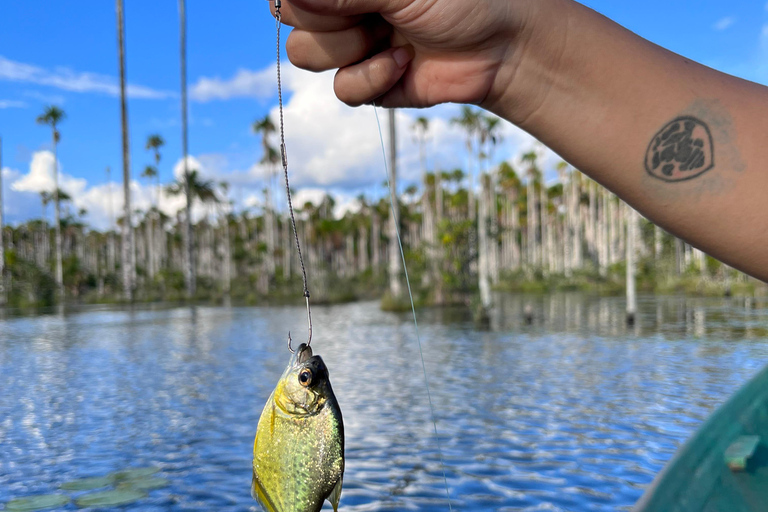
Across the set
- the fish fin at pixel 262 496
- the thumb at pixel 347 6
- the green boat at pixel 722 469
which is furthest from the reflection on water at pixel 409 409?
the thumb at pixel 347 6

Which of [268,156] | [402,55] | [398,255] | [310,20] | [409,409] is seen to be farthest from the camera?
[268,156]

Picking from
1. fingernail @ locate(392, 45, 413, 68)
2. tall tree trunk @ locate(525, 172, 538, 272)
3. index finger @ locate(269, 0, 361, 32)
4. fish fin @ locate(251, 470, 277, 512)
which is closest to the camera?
index finger @ locate(269, 0, 361, 32)

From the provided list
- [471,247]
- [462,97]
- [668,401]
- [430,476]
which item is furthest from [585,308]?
[462,97]

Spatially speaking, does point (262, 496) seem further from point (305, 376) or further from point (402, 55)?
point (402, 55)

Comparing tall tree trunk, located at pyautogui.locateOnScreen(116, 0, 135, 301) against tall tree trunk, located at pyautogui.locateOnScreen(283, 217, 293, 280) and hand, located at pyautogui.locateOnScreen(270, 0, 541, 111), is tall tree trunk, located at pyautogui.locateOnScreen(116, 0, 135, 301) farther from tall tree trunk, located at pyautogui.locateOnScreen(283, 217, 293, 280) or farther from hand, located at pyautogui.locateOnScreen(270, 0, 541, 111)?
hand, located at pyautogui.locateOnScreen(270, 0, 541, 111)

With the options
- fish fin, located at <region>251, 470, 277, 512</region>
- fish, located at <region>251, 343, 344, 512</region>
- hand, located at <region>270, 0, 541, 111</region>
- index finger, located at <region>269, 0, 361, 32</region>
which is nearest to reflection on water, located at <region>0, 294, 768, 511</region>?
fish fin, located at <region>251, 470, 277, 512</region>

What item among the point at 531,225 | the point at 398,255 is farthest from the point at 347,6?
the point at 531,225

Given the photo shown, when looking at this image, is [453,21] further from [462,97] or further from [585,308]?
[585,308]
